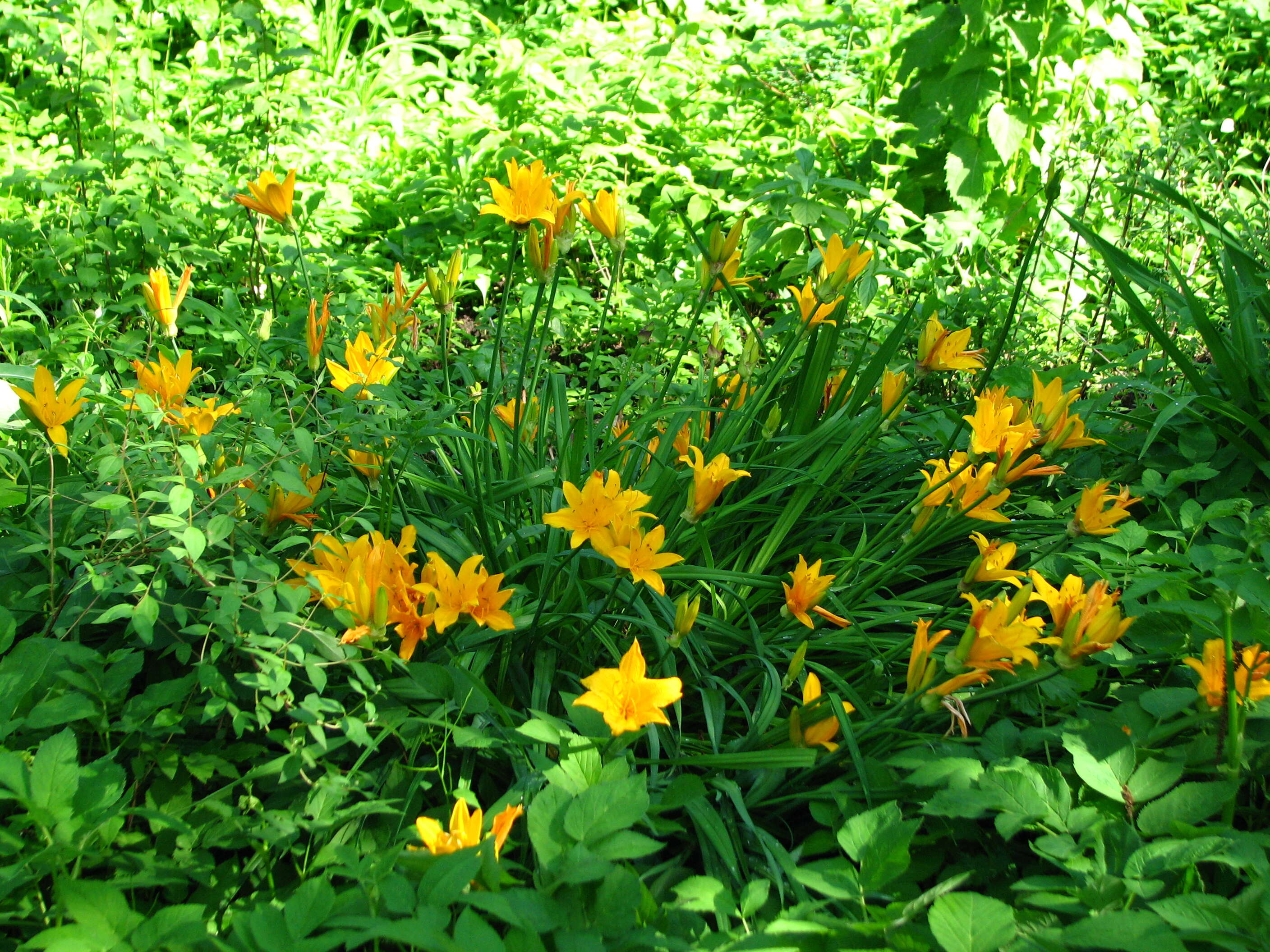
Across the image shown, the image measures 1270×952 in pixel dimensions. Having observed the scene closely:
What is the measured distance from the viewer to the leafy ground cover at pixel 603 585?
1057 mm

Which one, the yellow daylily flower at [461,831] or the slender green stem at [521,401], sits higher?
→ the slender green stem at [521,401]

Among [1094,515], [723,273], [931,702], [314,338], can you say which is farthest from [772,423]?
[314,338]

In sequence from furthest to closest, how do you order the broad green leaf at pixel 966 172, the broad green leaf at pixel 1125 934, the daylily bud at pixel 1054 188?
the broad green leaf at pixel 966 172, the daylily bud at pixel 1054 188, the broad green leaf at pixel 1125 934

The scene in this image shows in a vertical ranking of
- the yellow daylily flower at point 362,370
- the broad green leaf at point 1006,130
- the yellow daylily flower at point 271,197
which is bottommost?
the yellow daylily flower at point 362,370

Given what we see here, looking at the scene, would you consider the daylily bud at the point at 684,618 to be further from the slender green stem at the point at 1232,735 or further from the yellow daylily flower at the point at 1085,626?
the slender green stem at the point at 1232,735

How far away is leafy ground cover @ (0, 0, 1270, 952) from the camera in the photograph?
106 cm

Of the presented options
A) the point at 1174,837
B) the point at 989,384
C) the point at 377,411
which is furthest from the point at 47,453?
the point at 989,384

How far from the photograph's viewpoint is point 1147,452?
2104 millimetres

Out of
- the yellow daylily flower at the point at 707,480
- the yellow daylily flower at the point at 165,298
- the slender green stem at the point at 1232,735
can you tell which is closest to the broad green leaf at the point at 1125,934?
the slender green stem at the point at 1232,735

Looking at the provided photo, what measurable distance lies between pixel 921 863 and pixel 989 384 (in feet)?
4.71

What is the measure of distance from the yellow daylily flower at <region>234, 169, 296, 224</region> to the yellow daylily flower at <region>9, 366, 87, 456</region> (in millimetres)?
470

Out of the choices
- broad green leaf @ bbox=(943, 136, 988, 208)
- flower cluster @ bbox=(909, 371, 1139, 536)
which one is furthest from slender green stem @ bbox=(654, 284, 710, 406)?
broad green leaf @ bbox=(943, 136, 988, 208)

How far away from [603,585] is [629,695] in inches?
18.5

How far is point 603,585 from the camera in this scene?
155 cm
